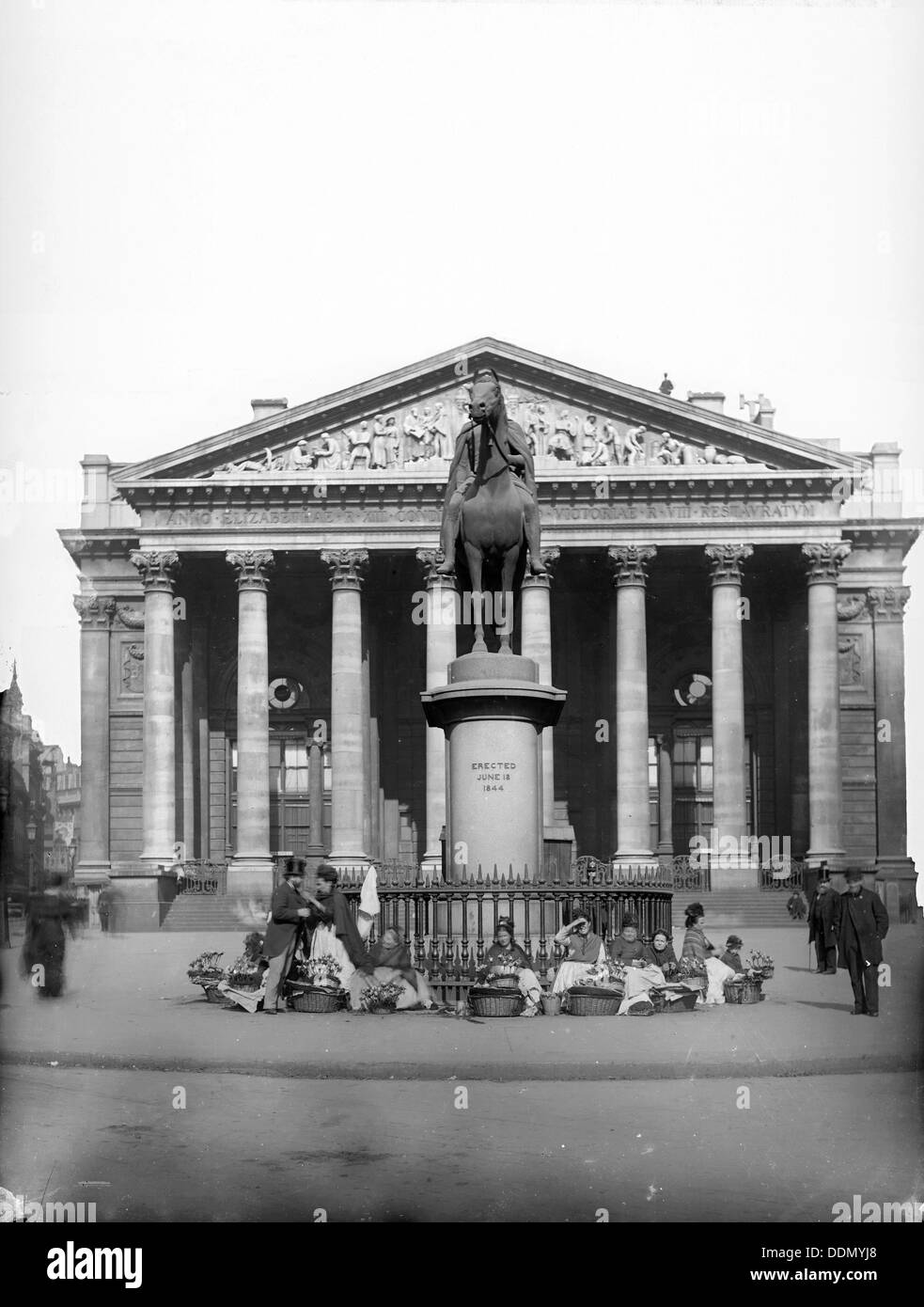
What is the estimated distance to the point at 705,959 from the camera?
2230 centimetres

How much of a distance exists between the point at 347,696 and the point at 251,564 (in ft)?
17.6

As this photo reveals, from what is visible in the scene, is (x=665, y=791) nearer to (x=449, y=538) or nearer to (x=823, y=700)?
(x=823, y=700)

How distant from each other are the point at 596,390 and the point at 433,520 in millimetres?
6947

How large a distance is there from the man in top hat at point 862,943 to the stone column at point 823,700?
118 ft

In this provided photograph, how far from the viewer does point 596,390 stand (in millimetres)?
57906

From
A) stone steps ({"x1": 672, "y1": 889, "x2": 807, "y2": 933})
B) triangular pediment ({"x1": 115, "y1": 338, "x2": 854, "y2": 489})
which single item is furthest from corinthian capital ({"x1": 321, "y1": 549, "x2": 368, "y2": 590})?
stone steps ({"x1": 672, "y1": 889, "x2": 807, "y2": 933})

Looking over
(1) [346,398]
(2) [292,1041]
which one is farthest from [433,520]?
(2) [292,1041]

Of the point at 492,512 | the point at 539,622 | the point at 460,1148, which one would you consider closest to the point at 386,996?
the point at 492,512

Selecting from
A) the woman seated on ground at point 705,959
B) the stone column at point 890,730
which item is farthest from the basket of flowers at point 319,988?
the stone column at point 890,730

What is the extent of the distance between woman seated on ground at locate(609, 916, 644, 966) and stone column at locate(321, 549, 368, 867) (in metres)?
37.0

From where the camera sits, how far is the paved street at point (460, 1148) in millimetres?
10734

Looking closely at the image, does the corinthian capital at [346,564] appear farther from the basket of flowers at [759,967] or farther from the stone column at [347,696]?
the basket of flowers at [759,967]

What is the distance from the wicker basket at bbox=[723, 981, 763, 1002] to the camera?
2198cm
